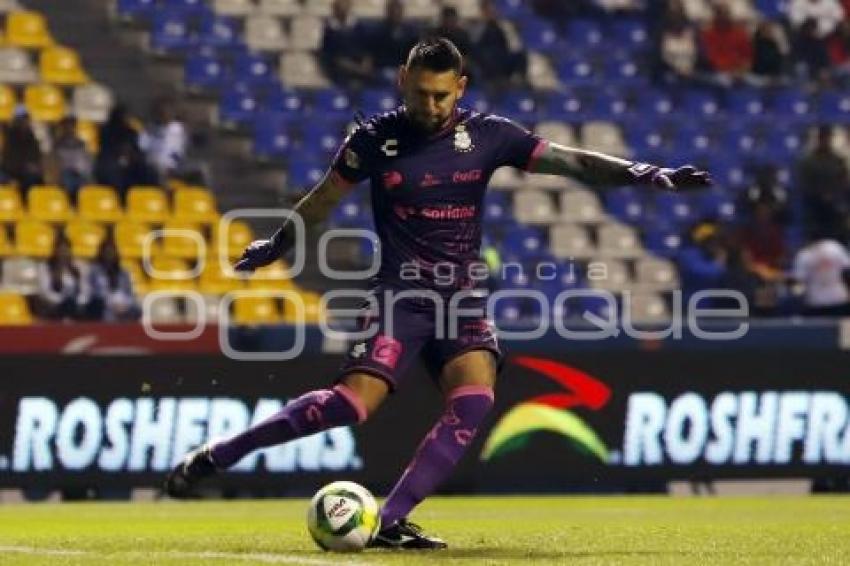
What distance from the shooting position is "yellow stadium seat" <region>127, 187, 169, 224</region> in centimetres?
1983

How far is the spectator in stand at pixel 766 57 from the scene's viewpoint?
927 inches

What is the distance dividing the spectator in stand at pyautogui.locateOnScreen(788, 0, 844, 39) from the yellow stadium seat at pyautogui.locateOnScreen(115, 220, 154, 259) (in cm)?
878

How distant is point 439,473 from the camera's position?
866cm

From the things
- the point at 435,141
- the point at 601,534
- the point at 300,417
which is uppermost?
the point at 435,141

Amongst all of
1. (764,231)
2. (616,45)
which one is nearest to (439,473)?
(764,231)

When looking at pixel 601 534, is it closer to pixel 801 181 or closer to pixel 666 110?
pixel 801 181

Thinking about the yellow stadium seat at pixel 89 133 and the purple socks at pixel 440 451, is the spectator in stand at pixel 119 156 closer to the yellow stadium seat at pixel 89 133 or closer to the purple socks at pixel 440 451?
the yellow stadium seat at pixel 89 133

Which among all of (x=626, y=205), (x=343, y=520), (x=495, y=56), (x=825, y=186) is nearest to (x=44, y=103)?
(x=495, y=56)

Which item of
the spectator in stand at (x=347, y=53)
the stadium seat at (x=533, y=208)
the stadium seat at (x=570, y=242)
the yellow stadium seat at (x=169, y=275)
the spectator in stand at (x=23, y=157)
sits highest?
the spectator in stand at (x=347, y=53)

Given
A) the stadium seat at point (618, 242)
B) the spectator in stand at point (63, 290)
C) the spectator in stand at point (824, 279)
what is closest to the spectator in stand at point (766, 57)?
the stadium seat at point (618, 242)

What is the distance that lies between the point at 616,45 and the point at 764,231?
4031 millimetres

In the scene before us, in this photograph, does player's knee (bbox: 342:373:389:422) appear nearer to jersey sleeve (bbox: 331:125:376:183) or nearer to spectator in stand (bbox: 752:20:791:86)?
jersey sleeve (bbox: 331:125:376:183)

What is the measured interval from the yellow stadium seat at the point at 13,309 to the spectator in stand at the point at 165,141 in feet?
7.73

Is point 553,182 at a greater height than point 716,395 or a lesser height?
greater
